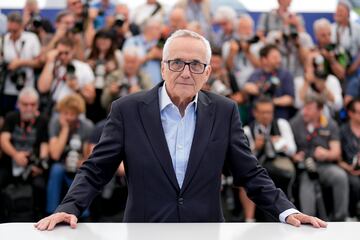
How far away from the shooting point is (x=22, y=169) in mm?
5539

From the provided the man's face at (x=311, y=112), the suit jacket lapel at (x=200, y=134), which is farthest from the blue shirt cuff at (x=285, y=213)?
the man's face at (x=311, y=112)

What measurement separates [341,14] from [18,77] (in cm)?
293

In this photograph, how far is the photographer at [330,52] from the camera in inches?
243

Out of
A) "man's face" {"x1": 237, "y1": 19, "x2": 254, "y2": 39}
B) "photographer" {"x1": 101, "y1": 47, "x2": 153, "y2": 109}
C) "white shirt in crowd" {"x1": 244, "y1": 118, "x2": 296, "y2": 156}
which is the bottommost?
"white shirt in crowd" {"x1": 244, "y1": 118, "x2": 296, "y2": 156}

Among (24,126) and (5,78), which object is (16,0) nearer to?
(5,78)

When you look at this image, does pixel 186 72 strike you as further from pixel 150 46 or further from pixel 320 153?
pixel 150 46

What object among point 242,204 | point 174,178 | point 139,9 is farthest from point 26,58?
point 174,178

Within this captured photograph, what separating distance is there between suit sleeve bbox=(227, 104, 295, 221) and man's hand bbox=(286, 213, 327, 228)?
→ 0.39 feet

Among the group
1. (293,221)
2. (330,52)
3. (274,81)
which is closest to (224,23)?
(274,81)

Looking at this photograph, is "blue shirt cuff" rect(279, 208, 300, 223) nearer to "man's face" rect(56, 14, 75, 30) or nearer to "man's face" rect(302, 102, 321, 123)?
"man's face" rect(302, 102, 321, 123)

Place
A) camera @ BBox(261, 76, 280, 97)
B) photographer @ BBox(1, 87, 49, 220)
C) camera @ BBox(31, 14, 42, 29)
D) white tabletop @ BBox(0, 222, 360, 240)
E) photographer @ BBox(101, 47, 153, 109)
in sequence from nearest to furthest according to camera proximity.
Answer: white tabletop @ BBox(0, 222, 360, 240)
photographer @ BBox(1, 87, 49, 220)
photographer @ BBox(101, 47, 153, 109)
camera @ BBox(261, 76, 280, 97)
camera @ BBox(31, 14, 42, 29)

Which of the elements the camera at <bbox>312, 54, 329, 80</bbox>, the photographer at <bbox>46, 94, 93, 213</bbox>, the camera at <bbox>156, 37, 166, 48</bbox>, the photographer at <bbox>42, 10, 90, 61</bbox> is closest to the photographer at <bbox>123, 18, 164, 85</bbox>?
the camera at <bbox>156, 37, 166, 48</bbox>

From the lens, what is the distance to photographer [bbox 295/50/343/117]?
5.95 metres

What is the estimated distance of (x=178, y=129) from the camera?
99.6 inches
